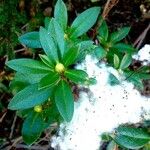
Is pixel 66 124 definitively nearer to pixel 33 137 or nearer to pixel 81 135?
pixel 81 135

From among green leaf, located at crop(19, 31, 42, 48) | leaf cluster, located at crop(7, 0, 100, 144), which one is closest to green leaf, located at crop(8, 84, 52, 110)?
leaf cluster, located at crop(7, 0, 100, 144)

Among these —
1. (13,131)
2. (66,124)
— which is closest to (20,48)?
(13,131)

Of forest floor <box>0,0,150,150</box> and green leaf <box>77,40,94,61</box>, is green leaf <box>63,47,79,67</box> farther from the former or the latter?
forest floor <box>0,0,150,150</box>

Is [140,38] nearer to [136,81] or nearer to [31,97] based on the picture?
[136,81]

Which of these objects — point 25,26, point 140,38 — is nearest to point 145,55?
point 140,38

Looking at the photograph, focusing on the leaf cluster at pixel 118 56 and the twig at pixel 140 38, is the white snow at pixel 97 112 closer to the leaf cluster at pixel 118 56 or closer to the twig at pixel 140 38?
the leaf cluster at pixel 118 56

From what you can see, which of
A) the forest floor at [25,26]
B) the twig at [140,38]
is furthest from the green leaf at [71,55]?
the twig at [140,38]

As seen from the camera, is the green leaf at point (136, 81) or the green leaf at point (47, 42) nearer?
the green leaf at point (47, 42)
